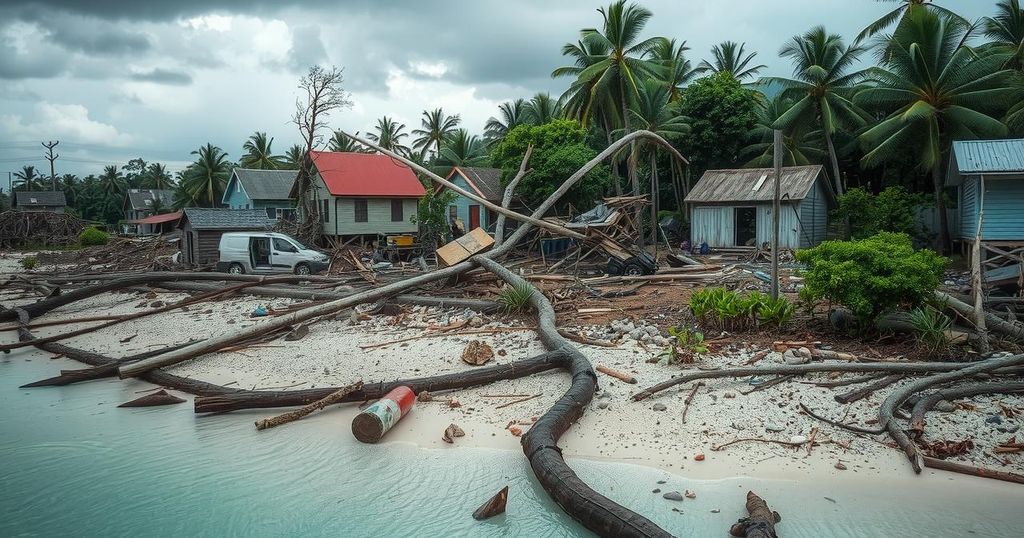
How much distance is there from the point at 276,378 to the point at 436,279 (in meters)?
5.62

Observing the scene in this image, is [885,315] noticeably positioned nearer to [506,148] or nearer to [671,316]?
[671,316]

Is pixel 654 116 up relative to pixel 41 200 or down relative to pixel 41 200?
up

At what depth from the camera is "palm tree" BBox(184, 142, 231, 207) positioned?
53.2 m

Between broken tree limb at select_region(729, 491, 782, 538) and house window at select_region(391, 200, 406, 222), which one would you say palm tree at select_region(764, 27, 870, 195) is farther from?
broken tree limb at select_region(729, 491, 782, 538)

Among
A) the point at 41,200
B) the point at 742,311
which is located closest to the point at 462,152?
the point at 742,311

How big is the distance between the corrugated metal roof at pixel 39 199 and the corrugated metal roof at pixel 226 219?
52658 mm

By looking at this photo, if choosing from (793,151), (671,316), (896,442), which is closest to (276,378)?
(671,316)

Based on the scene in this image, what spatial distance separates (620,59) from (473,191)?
32.7ft

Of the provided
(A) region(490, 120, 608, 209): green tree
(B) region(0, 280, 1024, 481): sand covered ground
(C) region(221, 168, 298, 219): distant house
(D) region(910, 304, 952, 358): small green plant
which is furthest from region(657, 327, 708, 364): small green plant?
(C) region(221, 168, 298, 219): distant house

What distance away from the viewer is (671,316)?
12461 mm

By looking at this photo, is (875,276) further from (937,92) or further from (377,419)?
(937,92)

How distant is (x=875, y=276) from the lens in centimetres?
944

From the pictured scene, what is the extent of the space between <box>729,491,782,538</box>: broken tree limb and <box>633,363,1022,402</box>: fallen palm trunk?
255 centimetres

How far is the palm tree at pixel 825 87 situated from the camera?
2906 cm
